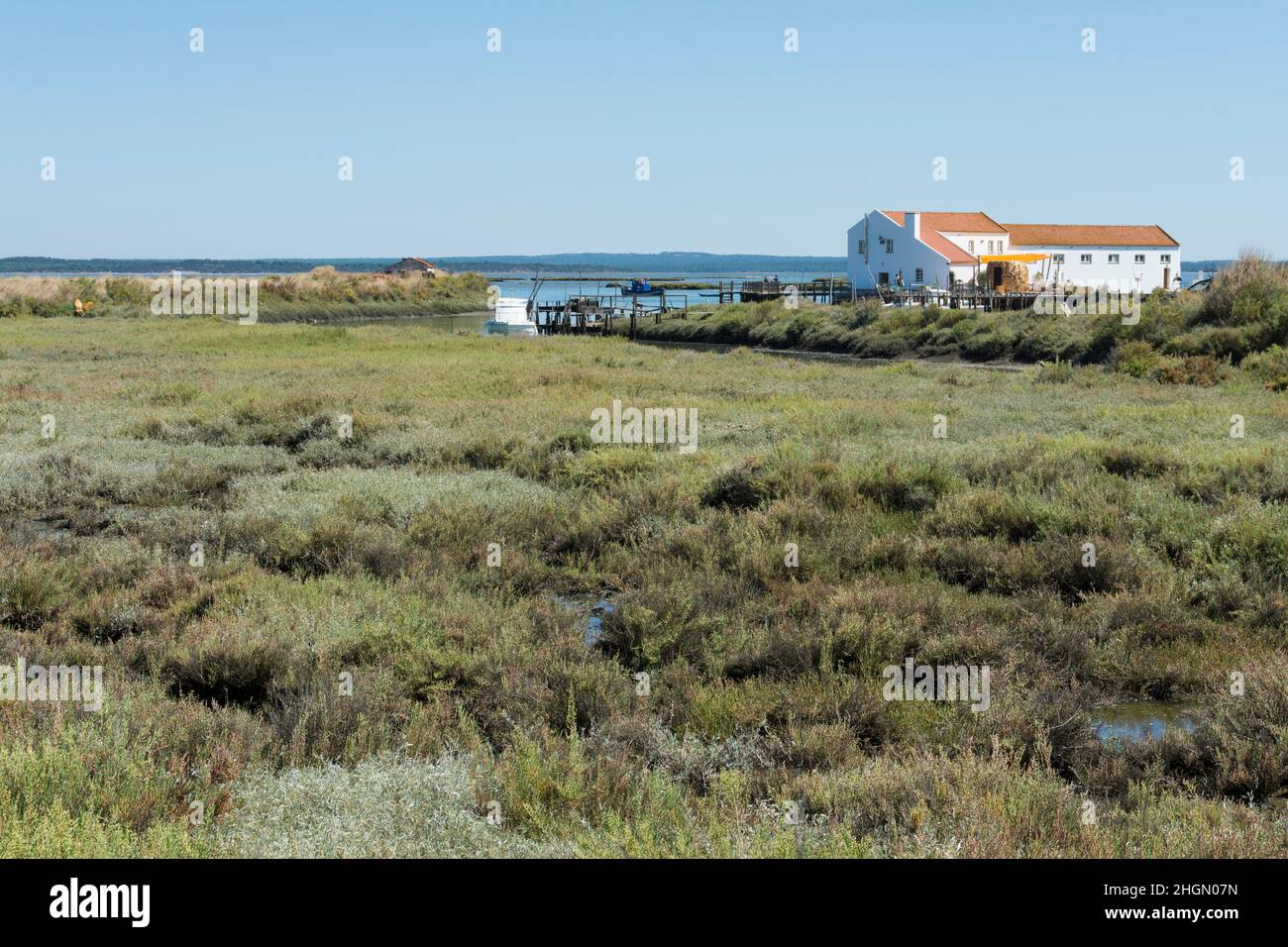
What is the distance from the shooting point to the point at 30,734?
194 inches

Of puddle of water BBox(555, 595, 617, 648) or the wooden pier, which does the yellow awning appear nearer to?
the wooden pier

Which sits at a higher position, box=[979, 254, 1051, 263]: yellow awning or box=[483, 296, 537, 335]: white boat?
box=[979, 254, 1051, 263]: yellow awning

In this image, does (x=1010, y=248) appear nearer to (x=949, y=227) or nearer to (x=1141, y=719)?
(x=949, y=227)

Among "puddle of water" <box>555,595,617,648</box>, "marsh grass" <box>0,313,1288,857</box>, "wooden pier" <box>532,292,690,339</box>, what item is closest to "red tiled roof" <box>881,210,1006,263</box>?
"wooden pier" <box>532,292,690,339</box>

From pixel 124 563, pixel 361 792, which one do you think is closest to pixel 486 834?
pixel 361 792

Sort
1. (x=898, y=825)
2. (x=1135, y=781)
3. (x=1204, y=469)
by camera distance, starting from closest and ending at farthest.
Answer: (x=898, y=825) → (x=1135, y=781) → (x=1204, y=469)

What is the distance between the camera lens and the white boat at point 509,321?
6350 centimetres

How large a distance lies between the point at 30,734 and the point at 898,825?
3.99 m

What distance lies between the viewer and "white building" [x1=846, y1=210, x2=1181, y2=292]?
65.9 metres

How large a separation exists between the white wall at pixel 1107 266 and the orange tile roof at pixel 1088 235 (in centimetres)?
35

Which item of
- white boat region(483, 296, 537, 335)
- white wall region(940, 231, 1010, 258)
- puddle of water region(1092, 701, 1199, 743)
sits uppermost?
white wall region(940, 231, 1010, 258)

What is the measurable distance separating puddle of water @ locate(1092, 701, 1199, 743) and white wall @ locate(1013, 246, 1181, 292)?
66.4 metres

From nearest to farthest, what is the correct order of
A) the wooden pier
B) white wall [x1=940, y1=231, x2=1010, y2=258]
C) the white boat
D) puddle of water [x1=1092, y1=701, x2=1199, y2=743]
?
puddle of water [x1=1092, y1=701, x2=1199, y2=743] < the white boat < the wooden pier < white wall [x1=940, y1=231, x2=1010, y2=258]
